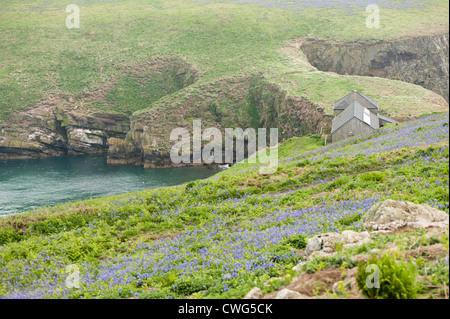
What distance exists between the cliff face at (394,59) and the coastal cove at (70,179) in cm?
6294

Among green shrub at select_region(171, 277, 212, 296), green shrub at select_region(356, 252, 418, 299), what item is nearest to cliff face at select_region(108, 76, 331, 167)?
green shrub at select_region(171, 277, 212, 296)

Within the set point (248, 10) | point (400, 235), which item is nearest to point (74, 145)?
point (248, 10)

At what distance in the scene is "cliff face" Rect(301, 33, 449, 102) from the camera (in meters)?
111

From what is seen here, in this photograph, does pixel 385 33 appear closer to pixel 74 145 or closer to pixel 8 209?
pixel 74 145

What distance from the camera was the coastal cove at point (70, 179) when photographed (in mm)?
54312

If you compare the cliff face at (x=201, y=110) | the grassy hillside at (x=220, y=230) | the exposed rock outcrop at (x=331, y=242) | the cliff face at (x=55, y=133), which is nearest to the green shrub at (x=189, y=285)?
the grassy hillside at (x=220, y=230)

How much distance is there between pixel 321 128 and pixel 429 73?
70.7 meters

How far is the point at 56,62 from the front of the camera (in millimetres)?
116250

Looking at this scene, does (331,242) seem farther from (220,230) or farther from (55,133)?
(55,133)

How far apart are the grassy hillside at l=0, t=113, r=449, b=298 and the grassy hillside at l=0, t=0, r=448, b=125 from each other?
2547 inches

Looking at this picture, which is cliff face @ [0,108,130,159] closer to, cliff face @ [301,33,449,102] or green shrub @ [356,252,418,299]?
cliff face @ [301,33,449,102]

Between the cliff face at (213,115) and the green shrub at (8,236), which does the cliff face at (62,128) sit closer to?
the cliff face at (213,115)

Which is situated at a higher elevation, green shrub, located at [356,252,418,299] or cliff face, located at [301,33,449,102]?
cliff face, located at [301,33,449,102]

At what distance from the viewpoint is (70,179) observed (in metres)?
69.1
